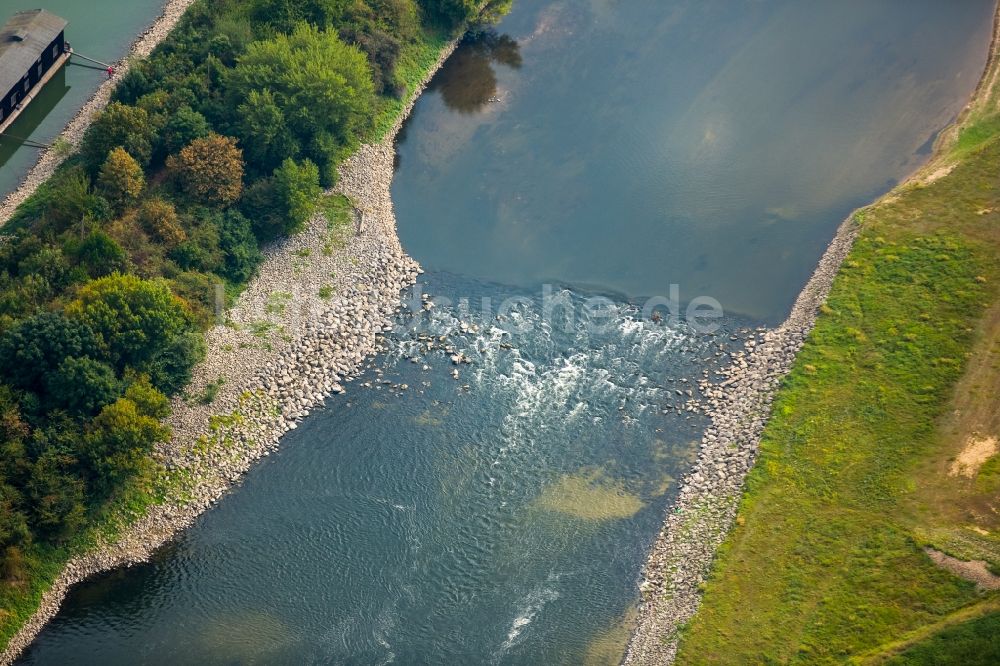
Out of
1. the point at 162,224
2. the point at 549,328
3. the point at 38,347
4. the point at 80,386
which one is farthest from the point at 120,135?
the point at 549,328

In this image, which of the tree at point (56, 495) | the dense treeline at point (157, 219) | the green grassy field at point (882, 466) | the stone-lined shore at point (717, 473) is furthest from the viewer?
the dense treeline at point (157, 219)

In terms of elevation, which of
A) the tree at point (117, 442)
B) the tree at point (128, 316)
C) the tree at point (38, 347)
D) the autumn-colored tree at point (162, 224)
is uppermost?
the autumn-colored tree at point (162, 224)

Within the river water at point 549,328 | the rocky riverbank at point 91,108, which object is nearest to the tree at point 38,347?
the river water at point 549,328

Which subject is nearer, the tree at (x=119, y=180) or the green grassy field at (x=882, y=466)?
the green grassy field at (x=882, y=466)

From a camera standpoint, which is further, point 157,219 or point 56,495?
point 157,219

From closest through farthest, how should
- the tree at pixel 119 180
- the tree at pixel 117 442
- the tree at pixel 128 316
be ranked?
the tree at pixel 117 442
the tree at pixel 128 316
the tree at pixel 119 180

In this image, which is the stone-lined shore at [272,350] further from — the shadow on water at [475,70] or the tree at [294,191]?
the shadow on water at [475,70]

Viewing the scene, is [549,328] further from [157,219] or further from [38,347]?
[38,347]

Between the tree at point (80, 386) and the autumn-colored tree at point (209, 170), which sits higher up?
the autumn-colored tree at point (209, 170)
